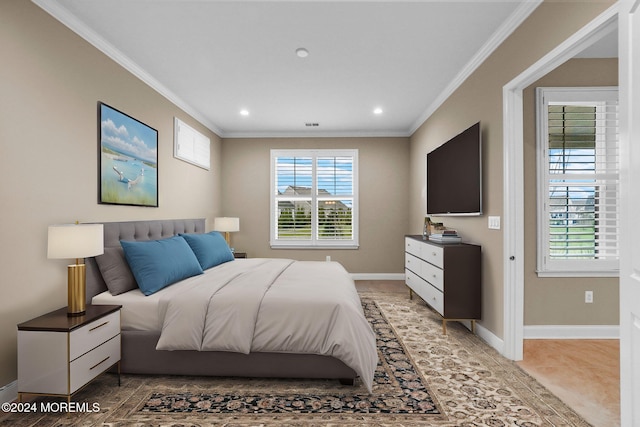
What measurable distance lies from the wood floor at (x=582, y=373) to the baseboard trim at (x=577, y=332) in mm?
57

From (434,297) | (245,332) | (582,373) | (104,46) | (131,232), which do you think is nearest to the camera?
(245,332)

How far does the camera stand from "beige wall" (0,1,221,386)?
2023 millimetres

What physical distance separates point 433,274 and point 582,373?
1391 millimetres

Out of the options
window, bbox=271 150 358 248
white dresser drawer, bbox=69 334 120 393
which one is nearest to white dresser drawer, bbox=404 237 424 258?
window, bbox=271 150 358 248

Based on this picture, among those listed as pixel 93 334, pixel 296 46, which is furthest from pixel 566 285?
pixel 93 334

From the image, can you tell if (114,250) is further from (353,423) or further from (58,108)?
(353,423)

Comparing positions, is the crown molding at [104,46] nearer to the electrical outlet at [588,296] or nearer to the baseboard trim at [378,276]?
the baseboard trim at [378,276]

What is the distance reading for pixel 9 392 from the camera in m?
2.03

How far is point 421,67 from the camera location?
3344mm

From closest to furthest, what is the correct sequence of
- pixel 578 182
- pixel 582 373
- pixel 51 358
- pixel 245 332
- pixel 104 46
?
pixel 51 358
pixel 245 332
pixel 582 373
pixel 104 46
pixel 578 182

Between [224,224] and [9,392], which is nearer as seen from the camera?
[9,392]

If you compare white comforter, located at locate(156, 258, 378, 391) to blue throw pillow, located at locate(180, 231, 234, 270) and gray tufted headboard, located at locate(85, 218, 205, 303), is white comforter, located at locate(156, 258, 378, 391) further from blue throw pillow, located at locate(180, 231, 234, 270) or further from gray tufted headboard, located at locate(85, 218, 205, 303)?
blue throw pillow, located at locate(180, 231, 234, 270)

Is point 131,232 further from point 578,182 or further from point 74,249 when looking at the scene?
point 578,182

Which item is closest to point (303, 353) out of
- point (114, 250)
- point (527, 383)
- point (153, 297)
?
point (153, 297)
